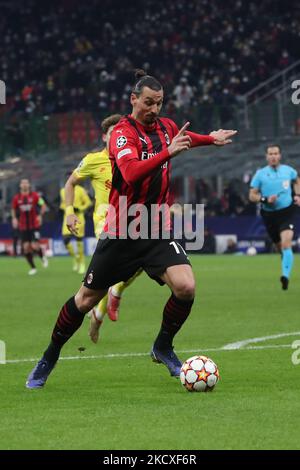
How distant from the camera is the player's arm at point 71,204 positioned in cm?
1038

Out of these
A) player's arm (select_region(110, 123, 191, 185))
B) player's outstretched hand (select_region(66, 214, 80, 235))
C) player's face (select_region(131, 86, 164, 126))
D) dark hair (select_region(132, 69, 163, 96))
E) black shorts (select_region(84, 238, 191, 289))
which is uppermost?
dark hair (select_region(132, 69, 163, 96))

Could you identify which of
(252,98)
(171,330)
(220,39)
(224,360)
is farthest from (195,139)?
(220,39)

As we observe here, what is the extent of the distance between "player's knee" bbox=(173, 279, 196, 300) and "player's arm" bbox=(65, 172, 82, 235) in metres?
1.39

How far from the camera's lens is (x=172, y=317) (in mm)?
9695

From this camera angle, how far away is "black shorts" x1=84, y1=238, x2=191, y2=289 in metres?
9.39

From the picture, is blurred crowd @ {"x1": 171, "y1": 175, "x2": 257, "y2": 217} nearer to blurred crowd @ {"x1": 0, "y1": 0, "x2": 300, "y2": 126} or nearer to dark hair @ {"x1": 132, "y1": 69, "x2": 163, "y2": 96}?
blurred crowd @ {"x1": 0, "y1": 0, "x2": 300, "y2": 126}

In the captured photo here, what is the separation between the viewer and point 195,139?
9.77 meters

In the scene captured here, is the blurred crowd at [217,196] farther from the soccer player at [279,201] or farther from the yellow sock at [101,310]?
the yellow sock at [101,310]

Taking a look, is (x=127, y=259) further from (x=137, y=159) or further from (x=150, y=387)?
(x=150, y=387)

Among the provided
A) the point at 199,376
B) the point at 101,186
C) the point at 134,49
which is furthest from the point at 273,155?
the point at 134,49

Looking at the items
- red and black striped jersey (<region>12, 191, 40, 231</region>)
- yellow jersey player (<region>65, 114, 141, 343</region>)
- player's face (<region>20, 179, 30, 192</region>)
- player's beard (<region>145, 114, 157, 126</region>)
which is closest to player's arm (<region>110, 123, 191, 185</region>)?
player's beard (<region>145, 114, 157, 126</region>)

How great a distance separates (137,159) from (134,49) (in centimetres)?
3779

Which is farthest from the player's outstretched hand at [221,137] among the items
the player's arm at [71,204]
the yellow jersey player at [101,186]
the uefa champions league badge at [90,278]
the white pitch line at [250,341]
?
the white pitch line at [250,341]

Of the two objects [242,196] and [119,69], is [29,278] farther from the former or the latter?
[119,69]
